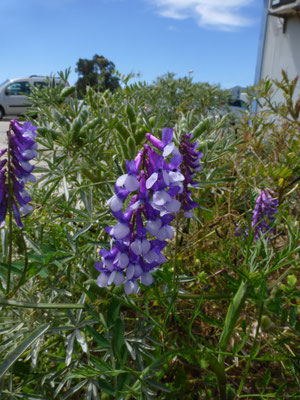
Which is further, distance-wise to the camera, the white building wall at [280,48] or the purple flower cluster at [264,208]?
the white building wall at [280,48]

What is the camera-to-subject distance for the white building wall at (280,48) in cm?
954

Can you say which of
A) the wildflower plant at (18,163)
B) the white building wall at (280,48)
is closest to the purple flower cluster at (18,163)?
the wildflower plant at (18,163)

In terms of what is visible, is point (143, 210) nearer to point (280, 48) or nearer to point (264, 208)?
point (264, 208)

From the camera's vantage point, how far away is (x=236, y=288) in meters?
1.02

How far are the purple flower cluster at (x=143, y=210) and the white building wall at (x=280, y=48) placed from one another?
8968 mm

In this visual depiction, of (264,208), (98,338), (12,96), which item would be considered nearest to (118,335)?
(98,338)

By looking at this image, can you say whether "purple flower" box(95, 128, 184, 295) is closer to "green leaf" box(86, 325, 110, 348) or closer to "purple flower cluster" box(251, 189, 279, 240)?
"green leaf" box(86, 325, 110, 348)

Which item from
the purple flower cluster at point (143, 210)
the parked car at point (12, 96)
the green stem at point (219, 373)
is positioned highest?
the purple flower cluster at point (143, 210)

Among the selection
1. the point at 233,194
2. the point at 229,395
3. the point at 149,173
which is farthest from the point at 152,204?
the point at 233,194

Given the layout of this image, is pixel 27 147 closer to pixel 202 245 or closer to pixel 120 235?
pixel 120 235

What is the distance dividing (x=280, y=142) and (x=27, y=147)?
1.42 meters

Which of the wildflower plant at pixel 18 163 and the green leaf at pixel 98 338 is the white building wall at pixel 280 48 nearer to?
the wildflower plant at pixel 18 163

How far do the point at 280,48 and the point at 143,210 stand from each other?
10.7 metres

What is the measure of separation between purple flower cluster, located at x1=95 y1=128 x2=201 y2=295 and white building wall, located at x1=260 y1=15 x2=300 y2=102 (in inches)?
353
